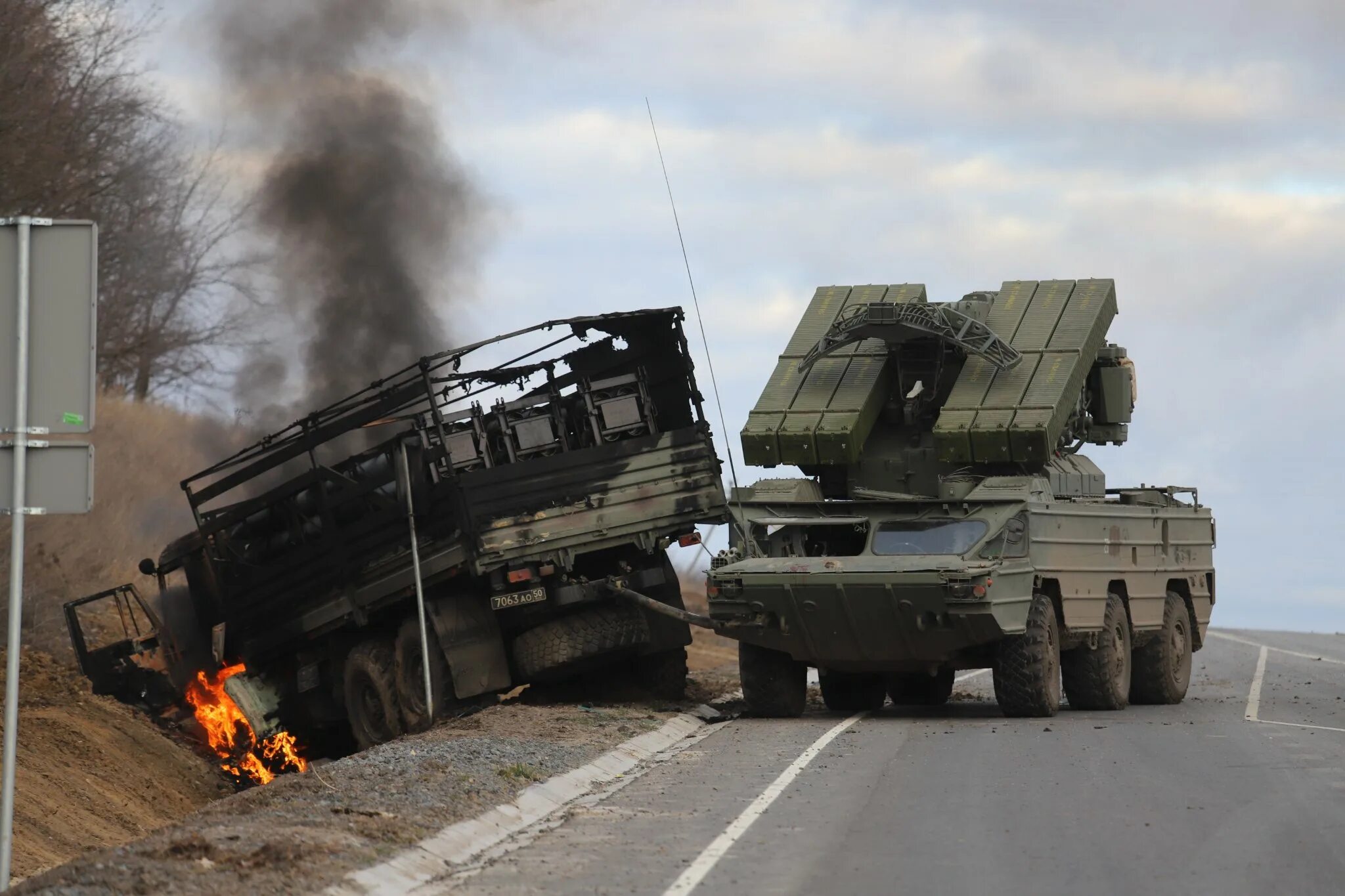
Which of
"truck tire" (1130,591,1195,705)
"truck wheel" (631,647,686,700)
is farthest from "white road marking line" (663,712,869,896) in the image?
"truck tire" (1130,591,1195,705)

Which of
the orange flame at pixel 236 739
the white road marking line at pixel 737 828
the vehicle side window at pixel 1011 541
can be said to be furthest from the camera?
the orange flame at pixel 236 739

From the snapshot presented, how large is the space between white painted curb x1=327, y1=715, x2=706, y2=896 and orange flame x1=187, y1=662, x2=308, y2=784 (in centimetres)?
555

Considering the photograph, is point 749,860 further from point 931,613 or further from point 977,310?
point 977,310

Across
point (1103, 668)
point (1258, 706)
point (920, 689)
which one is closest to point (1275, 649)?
point (1258, 706)

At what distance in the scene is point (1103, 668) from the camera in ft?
61.1

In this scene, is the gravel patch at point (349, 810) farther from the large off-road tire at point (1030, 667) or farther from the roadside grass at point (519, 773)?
the large off-road tire at point (1030, 667)

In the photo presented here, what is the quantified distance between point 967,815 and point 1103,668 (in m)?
8.07

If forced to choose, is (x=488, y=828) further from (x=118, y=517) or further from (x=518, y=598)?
(x=118, y=517)

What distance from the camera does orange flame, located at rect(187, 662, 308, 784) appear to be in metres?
19.3

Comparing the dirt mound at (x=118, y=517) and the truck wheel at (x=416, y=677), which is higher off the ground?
the dirt mound at (x=118, y=517)

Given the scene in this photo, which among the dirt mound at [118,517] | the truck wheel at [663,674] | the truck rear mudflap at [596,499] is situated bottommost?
the truck wheel at [663,674]

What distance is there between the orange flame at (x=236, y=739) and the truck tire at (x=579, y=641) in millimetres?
3141

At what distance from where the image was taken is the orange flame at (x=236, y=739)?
63.3 feet

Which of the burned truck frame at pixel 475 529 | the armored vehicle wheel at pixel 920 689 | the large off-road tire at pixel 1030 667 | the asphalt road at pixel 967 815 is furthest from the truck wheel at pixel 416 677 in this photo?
the large off-road tire at pixel 1030 667
